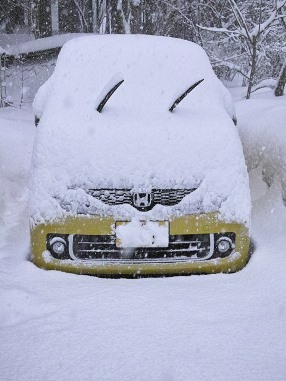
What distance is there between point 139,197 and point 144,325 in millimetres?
727

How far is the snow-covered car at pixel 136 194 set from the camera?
2.83 m

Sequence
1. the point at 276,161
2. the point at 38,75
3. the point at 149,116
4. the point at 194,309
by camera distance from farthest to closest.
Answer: the point at 38,75 < the point at 276,161 < the point at 149,116 < the point at 194,309

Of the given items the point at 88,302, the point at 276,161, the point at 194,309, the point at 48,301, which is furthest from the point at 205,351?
the point at 276,161

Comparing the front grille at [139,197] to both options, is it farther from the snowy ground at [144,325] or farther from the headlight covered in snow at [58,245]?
the snowy ground at [144,325]

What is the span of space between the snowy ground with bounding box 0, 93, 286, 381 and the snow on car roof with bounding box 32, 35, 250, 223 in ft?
1.42

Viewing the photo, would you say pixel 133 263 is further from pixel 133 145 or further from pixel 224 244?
pixel 133 145

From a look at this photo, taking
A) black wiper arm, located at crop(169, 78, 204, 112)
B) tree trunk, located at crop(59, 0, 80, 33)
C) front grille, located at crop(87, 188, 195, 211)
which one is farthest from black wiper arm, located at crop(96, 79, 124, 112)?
tree trunk, located at crop(59, 0, 80, 33)

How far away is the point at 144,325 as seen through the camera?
2.56m

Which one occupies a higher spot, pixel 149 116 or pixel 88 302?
pixel 149 116

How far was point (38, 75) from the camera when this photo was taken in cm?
1327

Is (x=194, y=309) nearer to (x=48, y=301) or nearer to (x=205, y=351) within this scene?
(x=205, y=351)

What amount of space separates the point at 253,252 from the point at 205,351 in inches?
46.7

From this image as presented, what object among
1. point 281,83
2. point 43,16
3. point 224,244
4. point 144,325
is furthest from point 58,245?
point 43,16

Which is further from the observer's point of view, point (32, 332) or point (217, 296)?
point (217, 296)
